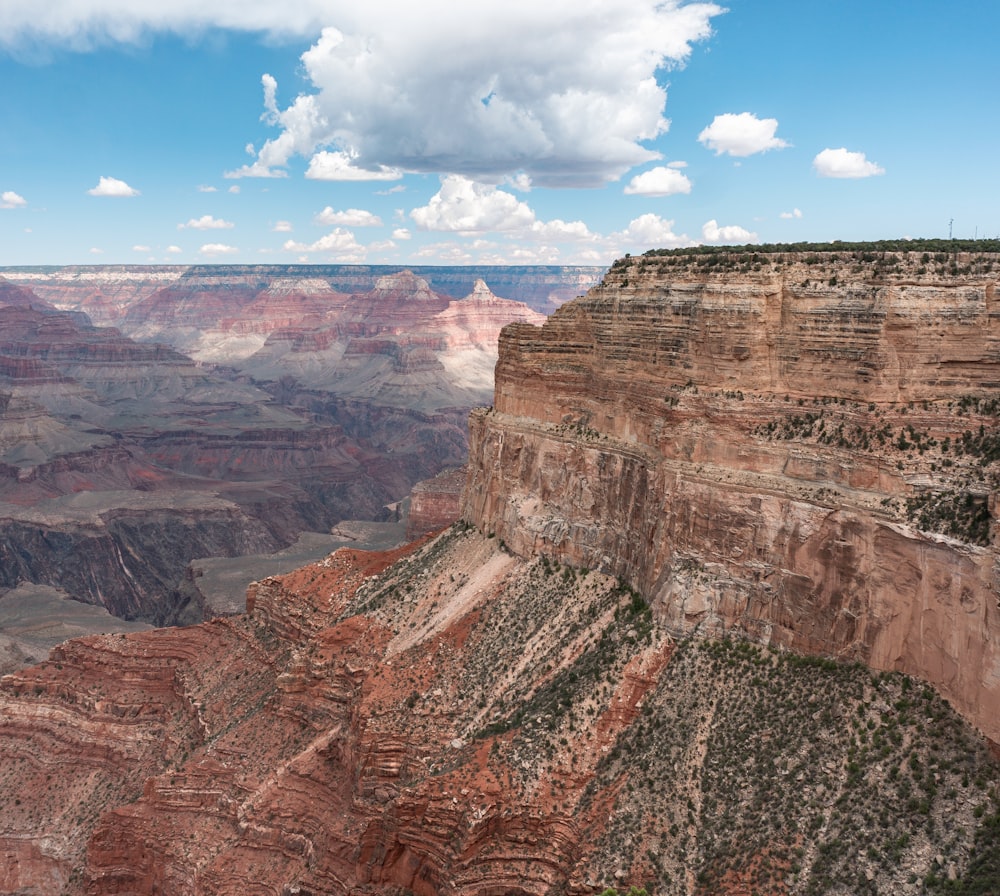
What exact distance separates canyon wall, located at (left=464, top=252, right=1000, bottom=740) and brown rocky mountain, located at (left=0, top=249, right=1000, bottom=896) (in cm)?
12

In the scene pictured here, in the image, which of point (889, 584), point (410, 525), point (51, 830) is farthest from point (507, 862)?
point (410, 525)

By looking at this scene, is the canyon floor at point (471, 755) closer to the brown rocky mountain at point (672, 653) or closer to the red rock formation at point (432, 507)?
the brown rocky mountain at point (672, 653)

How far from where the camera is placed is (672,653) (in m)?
38.1

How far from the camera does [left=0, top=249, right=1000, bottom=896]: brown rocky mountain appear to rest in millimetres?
30453

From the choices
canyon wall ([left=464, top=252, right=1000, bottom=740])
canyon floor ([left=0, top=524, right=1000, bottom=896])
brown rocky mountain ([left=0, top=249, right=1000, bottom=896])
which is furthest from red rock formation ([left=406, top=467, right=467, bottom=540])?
canyon wall ([left=464, top=252, right=1000, bottom=740])

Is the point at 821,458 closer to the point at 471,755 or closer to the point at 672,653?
the point at 672,653

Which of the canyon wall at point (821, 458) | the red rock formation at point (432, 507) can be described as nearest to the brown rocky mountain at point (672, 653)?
the canyon wall at point (821, 458)

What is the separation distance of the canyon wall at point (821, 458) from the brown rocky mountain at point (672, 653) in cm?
12

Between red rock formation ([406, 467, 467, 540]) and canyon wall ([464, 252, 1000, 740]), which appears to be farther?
red rock formation ([406, 467, 467, 540])

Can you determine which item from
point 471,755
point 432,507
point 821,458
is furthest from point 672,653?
point 432,507

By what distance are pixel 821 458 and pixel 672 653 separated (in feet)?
32.8

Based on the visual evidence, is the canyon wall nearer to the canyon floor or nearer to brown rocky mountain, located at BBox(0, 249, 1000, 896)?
brown rocky mountain, located at BBox(0, 249, 1000, 896)

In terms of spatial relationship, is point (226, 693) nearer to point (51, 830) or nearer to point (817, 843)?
point (51, 830)

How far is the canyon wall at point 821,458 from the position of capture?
102 ft
